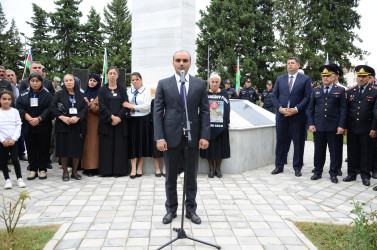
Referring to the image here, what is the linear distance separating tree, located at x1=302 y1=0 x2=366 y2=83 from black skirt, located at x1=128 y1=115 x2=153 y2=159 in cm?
2637

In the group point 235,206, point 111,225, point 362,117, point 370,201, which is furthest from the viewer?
point 362,117

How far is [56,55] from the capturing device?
39250 millimetres

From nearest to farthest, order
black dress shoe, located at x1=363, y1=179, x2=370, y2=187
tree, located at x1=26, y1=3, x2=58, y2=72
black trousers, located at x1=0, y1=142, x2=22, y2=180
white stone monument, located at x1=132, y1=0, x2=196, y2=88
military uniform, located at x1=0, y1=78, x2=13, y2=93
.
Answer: black trousers, located at x1=0, y1=142, x2=22, y2=180, black dress shoe, located at x1=363, y1=179, x2=370, y2=187, military uniform, located at x1=0, y1=78, x2=13, y2=93, white stone monument, located at x1=132, y1=0, x2=196, y2=88, tree, located at x1=26, y1=3, x2=58, y2=72

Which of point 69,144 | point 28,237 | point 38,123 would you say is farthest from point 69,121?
point 28,237

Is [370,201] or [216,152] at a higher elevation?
[216,152]

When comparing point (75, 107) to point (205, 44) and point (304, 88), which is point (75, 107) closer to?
point (304, 88)

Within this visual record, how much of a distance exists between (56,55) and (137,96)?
123 ft

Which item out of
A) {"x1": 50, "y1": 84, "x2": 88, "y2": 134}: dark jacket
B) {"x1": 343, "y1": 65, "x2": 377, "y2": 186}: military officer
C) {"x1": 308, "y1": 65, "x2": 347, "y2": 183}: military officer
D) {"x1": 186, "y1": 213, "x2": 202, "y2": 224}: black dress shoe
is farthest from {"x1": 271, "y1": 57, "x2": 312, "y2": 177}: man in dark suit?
{"x1": 50, "y1": 84, "x2": 88, "y2": 134}: dark jacket

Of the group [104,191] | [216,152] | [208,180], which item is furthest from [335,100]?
[104,191]

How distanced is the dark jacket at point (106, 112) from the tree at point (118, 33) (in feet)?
112

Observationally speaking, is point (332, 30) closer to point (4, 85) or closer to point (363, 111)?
point (363, 111)

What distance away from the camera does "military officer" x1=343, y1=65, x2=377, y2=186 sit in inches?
234

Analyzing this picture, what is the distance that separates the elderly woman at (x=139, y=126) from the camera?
20.5 ft

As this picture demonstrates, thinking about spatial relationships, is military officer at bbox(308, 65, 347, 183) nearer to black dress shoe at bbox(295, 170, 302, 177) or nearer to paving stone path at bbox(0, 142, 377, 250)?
black dress shoe at bbox(295, 170, 302, 177)
